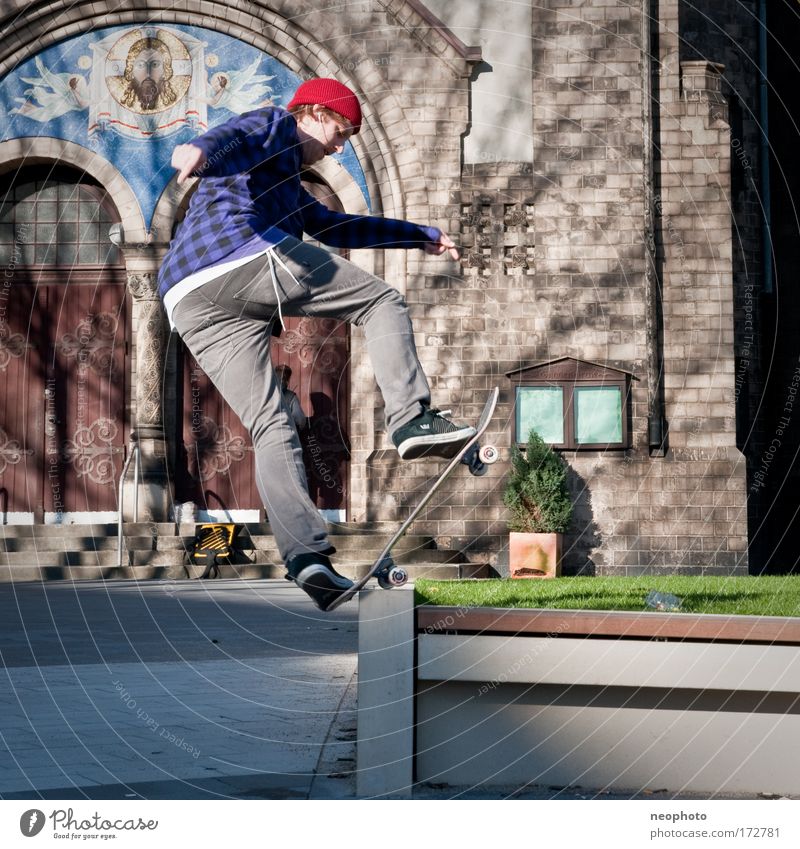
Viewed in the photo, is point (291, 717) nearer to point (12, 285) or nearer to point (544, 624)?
point (544, 624)

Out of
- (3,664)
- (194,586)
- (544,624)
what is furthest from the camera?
(194,586)

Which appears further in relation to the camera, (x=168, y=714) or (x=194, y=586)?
(x=194, y=586)

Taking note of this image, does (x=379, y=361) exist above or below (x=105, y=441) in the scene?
above

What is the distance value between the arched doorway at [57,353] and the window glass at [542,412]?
20.7 feet

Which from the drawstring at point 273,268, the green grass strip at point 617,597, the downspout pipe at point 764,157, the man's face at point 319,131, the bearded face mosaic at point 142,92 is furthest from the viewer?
the downspout pipe at point 764,157

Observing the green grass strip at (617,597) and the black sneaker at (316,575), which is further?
the green grass strip at (617,597)

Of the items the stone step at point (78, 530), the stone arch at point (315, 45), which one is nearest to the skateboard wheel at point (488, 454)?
the stone arch at point (315, 45)

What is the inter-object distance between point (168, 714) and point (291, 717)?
671 mm

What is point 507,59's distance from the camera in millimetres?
17453

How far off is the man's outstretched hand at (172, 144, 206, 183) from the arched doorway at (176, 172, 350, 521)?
13.7 metres

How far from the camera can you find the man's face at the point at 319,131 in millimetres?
5301

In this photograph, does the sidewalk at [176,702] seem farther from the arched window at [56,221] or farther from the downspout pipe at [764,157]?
the downspout pipe at [764,157]

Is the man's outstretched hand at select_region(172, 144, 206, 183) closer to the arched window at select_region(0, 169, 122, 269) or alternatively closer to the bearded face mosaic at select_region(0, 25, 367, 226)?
the bearded face mosaic at select_region(0, 25, 367, 226)
